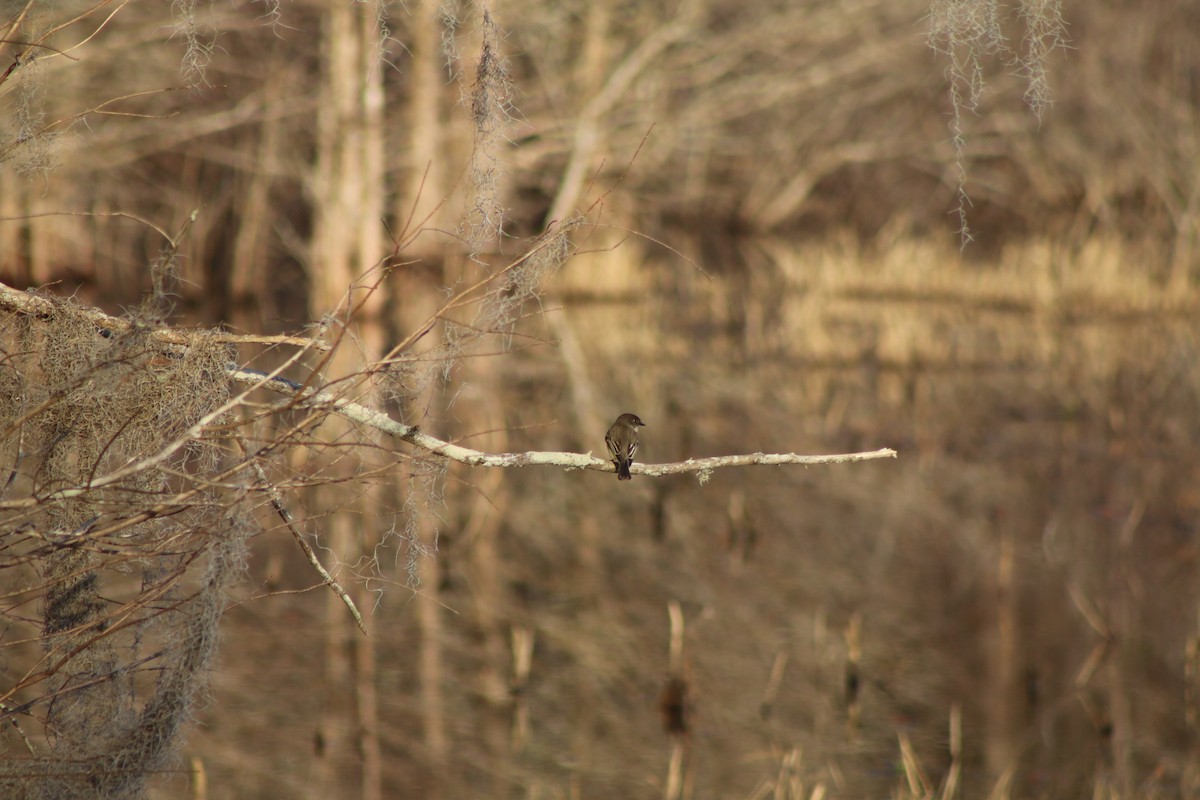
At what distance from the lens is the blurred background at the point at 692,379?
4.50 m

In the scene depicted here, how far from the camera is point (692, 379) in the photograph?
1087 centimetres

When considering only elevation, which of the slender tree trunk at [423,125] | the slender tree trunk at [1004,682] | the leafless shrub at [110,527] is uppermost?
the slender tree trunk at [423,125]

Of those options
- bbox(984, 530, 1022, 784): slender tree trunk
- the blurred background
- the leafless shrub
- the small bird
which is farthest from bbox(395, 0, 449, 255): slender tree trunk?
the leafless shrub

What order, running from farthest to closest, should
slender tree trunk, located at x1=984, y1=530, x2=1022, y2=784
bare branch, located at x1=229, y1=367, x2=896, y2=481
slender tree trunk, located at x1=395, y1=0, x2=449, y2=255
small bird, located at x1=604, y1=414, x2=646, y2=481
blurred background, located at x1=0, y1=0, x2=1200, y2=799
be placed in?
slender tree trunk, located at x1=395, y1=0, x2=449, y2=255, slender tree trunk, located at x1=984, y1=530, x2=1022, y2=784, blurred background, located at x1=0, y1=0, x2=1200, y2=799, small bird, located at x1=604, y1=414, x2=646, y2=481, bare branch, located at x1=229, y1=367, x2=896, y2=481

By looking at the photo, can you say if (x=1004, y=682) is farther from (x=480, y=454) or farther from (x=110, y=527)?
(x=110, y=527)

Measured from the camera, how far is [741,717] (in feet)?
16.4

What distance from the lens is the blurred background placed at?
177 inches

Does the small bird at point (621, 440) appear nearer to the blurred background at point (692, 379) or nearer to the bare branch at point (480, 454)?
the blurred background at point (692, 379)

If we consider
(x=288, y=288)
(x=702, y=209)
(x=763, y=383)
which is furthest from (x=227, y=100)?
(x=702, y=209)

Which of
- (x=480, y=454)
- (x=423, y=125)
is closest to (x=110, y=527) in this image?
(x=480, y=454)

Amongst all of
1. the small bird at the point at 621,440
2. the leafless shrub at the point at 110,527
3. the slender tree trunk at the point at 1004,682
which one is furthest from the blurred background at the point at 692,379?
the small bird at the point at 621,440

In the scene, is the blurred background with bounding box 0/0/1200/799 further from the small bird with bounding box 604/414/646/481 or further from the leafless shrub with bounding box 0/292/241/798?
the small bird with bounding box 604/414/646/481

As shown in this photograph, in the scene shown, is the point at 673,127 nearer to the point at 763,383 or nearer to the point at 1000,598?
the point at 763,383

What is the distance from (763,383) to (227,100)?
290 inches
